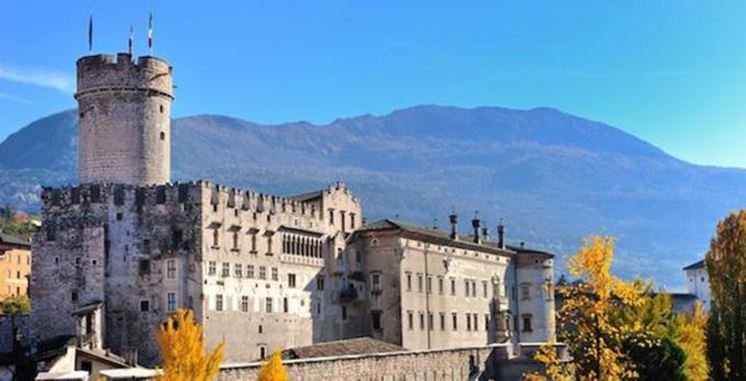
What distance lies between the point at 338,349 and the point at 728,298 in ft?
71.5

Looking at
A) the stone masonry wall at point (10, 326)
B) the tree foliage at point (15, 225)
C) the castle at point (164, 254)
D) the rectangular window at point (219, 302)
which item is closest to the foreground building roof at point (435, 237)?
the castle at point (164, 254)

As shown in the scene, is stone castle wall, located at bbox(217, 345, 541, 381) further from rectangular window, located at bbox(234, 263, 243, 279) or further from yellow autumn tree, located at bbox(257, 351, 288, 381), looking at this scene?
rectangular window, located at bbox(234, 263, 243, 279)

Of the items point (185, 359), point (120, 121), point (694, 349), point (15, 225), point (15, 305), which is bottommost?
point (694, 349)

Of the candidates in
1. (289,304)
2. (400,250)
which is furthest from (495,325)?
(289,304)

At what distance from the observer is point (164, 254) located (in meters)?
58.2

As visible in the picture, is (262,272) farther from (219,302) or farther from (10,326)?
(10,326)

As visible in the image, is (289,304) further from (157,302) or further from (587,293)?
(587,293)

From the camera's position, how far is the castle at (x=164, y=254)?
57812 mm

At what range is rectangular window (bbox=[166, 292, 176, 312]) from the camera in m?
57.3

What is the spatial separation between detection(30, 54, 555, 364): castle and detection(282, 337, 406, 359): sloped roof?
559 centimetres

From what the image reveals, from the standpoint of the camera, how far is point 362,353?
5775 centimetres

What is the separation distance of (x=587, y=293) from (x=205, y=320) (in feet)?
105

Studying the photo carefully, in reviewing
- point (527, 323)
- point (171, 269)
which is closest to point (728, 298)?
point (171, 269)

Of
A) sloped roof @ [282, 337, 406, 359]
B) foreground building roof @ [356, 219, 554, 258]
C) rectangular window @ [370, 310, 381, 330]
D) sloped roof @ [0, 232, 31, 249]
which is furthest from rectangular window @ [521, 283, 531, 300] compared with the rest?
sloped roof @ [0, 232, 31, 249]
